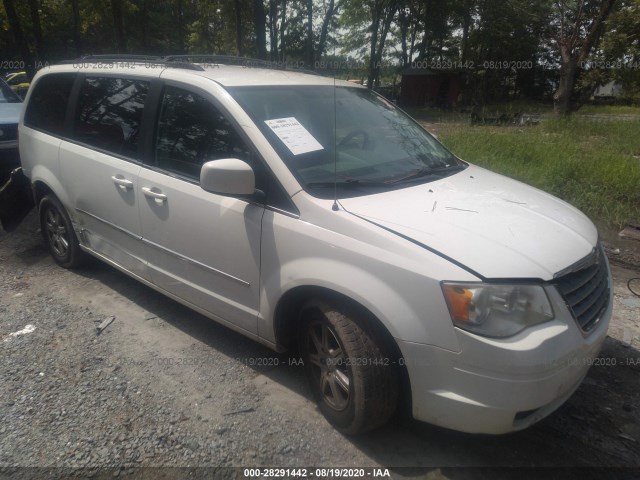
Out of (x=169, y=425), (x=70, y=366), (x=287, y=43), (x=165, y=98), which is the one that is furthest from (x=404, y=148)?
(x=287, y=43)

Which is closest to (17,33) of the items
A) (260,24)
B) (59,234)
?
(260,24)

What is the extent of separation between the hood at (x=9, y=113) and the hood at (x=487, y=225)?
656 centimetres

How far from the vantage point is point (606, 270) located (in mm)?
2627

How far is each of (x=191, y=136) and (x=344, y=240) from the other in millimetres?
1357

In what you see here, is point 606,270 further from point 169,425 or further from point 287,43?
point 287,43

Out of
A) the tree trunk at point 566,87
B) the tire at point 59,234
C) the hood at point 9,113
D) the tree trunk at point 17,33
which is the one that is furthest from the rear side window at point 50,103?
the tree trunk at point 566,87

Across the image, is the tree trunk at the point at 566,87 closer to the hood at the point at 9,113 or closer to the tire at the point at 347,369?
the hood at the point at 9,113

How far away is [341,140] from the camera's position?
2945mm

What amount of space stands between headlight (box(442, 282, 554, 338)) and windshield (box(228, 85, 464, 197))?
0.82 metres

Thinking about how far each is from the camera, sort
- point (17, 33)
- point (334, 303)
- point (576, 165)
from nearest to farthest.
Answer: point (334, 303)
point (576, 165)
point (17, 33)

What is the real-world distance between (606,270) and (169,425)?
101 inches

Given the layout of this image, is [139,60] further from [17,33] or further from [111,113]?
[17,33]

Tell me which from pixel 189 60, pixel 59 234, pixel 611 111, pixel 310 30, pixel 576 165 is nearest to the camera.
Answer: pixel 189 60

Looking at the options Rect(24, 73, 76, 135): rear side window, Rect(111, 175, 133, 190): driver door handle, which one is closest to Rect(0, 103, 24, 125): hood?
Rect(24, 73, 76, 135): rear side window
